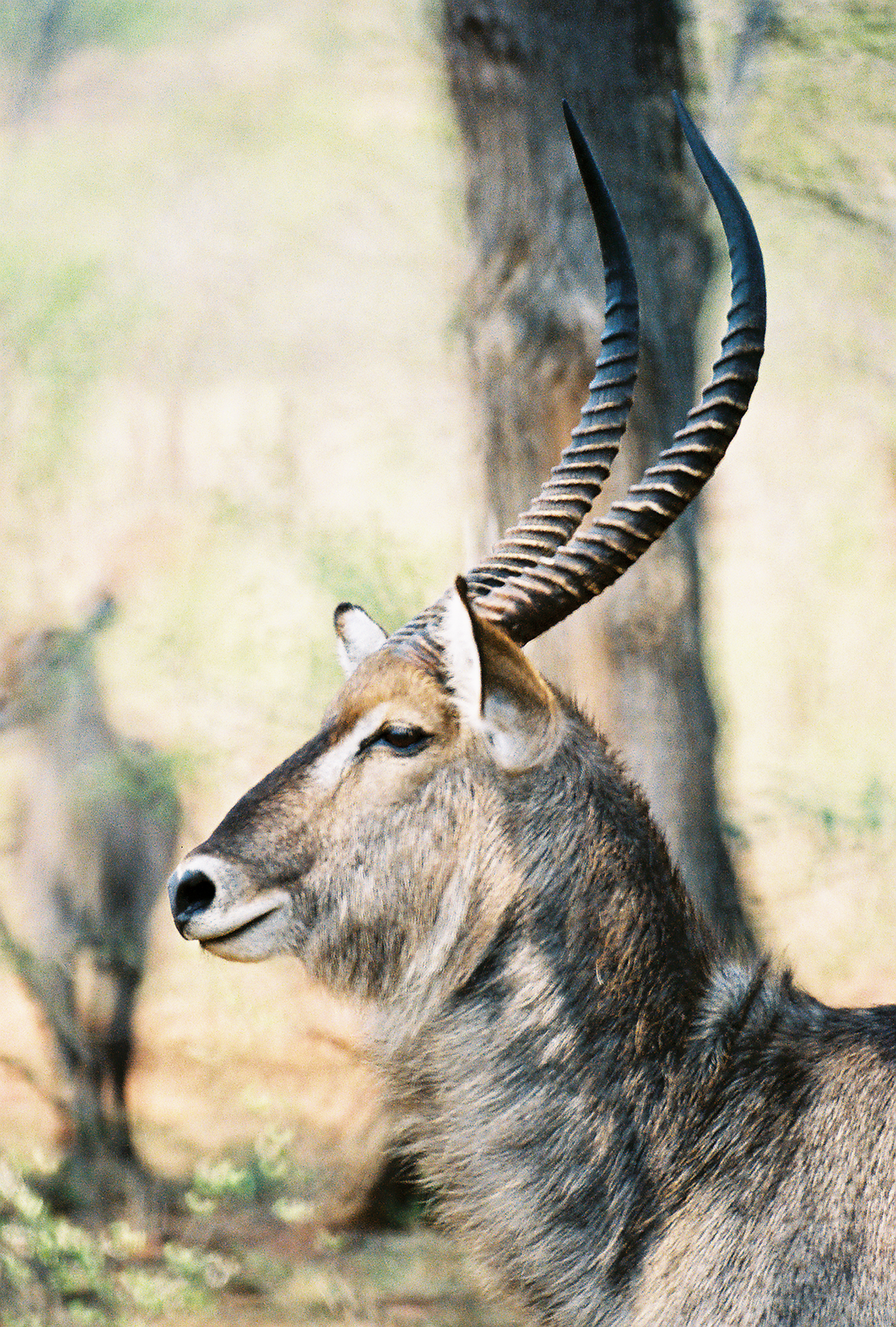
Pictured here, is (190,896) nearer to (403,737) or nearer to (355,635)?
(403,737)

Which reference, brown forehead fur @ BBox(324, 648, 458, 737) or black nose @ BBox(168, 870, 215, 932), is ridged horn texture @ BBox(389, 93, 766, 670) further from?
black nose @ BBox(168, 870, 215, 932)

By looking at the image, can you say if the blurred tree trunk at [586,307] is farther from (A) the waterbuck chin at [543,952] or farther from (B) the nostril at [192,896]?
(B) the nostril at [192,896]

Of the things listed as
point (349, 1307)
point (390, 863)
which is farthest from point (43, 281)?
point (390, 863)

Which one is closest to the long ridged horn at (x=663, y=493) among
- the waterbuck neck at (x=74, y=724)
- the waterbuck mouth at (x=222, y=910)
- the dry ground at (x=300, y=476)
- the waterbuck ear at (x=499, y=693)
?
the waterbuck ear at (x=499, y=693)

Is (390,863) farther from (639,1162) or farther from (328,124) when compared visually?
(328,124)

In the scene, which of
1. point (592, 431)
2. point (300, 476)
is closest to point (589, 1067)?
point (592, 431)

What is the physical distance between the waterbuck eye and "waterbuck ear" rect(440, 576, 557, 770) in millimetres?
109

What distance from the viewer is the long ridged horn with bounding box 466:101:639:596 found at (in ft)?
11.2

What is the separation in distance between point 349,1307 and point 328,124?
9.09 meters

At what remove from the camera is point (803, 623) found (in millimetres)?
14531

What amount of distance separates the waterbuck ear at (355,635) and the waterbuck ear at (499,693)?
515 millimetres

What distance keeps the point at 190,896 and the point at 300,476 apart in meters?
6.74

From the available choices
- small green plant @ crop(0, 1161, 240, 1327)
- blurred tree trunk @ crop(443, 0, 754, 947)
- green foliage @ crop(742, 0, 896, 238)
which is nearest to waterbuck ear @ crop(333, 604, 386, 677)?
blurred tree trunk @ crop(443, 0, 754, 947)

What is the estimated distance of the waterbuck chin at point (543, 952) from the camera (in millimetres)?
2949
